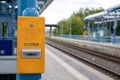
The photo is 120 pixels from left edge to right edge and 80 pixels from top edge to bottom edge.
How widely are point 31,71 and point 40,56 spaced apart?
10.8 inches

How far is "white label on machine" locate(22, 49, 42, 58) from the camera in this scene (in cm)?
585

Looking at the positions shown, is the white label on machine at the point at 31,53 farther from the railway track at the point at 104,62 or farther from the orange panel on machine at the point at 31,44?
the railway track at the point at 104,62

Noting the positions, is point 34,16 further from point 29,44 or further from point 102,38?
point 102,38

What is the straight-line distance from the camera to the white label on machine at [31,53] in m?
5.85

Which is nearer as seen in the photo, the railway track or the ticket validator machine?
the ticket validator machine

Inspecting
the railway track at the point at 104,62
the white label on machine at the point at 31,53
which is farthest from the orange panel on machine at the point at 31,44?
the railway track at the point at 104,62

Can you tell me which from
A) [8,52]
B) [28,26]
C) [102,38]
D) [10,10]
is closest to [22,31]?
[28,26]

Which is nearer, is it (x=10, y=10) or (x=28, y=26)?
(x=28, y=26)

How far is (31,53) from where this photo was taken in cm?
588

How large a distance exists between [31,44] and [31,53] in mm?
141

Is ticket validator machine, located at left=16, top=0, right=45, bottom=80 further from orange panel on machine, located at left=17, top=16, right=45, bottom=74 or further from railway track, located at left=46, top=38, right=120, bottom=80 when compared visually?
railway track, located at left=46, top=38, right=120, bottom=80

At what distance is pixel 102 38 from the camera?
46344 millimetres

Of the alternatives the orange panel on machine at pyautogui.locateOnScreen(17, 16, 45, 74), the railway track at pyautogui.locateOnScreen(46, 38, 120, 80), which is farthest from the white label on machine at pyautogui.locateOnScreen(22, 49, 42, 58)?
the railway track at pyautogui.locateOnScreen(46, 38, 120, 80)

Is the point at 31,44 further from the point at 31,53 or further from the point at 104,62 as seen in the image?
the point at 104,62
